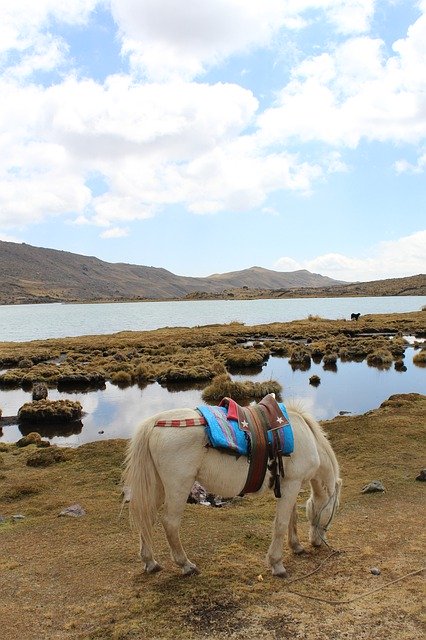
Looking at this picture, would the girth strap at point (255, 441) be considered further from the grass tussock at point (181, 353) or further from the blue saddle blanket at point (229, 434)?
the grass tussock at point (181, 353)

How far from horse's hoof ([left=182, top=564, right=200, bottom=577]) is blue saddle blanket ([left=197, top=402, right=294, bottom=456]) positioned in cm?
159

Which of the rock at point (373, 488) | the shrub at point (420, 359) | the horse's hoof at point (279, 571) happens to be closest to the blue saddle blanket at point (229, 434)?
the horse's hoof at point (279, 571)

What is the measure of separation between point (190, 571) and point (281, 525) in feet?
4.22

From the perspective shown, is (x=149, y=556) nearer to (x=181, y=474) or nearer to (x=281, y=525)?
(x=181, y=474)

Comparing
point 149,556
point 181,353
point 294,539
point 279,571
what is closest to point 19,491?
point 149,556

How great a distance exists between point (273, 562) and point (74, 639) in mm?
2488

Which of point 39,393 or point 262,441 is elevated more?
point 262,441

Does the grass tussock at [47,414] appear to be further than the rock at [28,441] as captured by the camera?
Yes

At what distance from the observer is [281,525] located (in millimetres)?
5918

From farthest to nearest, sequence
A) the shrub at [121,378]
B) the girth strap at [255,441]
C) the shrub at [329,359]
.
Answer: the shrub at [329,359] < the shrub at [121,378] < the girth strap at [255,441]

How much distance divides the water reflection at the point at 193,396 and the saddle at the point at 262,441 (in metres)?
11.6

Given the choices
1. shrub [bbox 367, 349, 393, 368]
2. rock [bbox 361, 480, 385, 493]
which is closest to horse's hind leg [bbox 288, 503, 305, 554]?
rock [bbox 361, 480, 385, 493]

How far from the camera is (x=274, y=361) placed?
37375mm

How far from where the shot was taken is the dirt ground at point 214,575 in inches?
192
